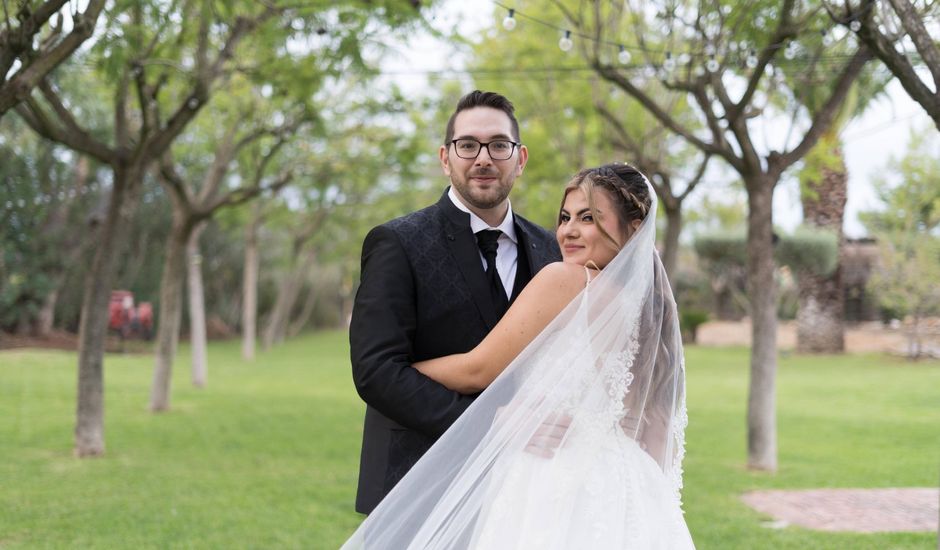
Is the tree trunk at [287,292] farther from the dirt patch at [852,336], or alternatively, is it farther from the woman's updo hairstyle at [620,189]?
the woman's updo hairstyle at [620,189]

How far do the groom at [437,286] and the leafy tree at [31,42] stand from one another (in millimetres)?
3748

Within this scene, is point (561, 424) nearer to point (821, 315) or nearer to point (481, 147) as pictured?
point (481, 147)

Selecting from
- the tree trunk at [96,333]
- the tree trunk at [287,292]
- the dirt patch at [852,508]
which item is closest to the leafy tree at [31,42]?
the tree trunk at [96,333]

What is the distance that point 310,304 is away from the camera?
132 ft

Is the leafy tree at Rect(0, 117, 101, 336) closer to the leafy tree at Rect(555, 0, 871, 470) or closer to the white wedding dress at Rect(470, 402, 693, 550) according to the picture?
the leafy tree at Rect(555, 0, 871, 470)

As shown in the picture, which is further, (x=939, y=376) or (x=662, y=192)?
(x=939, y=376)

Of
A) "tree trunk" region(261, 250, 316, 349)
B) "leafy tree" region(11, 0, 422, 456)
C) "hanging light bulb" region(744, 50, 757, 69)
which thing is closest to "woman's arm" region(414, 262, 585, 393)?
"hanging light bulb" region(744, 50, 757, 69)

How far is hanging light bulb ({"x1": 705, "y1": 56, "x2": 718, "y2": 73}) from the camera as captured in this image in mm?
8814

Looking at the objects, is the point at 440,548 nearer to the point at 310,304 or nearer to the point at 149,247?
the point at 149,247

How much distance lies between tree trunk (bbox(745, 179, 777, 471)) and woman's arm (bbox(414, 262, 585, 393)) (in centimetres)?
747

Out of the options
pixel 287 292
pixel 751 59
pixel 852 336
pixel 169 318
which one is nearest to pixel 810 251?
pixel 852 336

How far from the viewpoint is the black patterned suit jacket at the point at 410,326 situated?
8.32 feet

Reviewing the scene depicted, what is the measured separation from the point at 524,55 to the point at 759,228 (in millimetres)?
6579

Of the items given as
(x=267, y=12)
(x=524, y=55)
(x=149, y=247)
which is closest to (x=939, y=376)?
(x=524, y=55)
